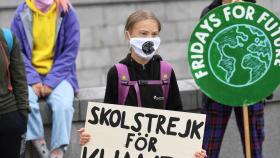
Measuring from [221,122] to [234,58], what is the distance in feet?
1.90

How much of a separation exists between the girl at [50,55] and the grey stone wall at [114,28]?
404cm

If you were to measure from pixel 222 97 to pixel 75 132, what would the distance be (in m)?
1.41

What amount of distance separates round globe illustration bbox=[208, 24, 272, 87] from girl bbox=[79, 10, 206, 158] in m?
0.53

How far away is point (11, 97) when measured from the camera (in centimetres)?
486

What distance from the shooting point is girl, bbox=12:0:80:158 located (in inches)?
216

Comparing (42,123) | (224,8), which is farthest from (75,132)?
(224,8)

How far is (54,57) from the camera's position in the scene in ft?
19.0

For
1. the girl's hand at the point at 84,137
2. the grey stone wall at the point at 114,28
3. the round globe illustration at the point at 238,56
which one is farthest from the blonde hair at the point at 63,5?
the grey stone wall at the point at 114,28

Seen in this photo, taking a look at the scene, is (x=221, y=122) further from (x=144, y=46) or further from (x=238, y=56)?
(x=144, y=46)

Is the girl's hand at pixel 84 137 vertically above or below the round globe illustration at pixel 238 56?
below

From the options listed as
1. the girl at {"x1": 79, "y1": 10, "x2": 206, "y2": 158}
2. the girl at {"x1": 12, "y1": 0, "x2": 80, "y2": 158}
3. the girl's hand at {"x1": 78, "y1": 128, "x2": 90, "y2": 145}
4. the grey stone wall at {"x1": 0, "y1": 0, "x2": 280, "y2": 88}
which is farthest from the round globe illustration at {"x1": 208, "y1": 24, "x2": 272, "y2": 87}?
the grey stone wall at {"x1": 0, "y1": 0, "x2": 280, "y2": 88}

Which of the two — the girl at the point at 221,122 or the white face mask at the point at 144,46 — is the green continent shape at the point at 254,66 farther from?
the white face mask at the point at 144,46

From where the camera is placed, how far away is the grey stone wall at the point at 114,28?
10133mm

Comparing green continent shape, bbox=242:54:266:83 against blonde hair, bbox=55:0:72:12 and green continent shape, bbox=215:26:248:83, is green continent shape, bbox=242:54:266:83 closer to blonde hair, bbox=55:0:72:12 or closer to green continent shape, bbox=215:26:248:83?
green continent shape, bbox=215:26:248:83
